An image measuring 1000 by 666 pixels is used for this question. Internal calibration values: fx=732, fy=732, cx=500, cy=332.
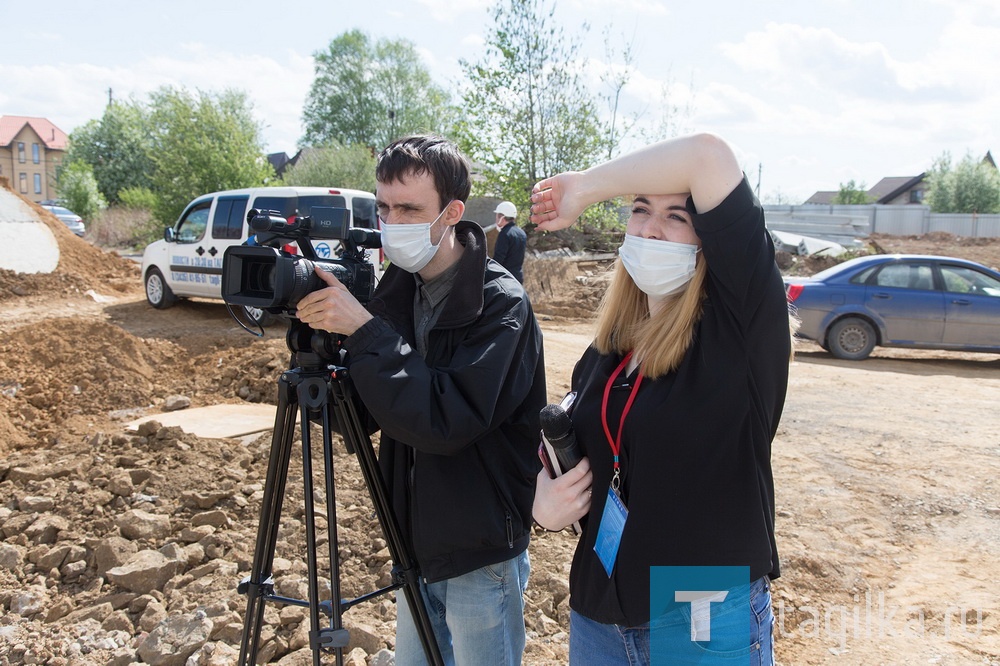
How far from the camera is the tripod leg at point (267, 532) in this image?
2.00 m

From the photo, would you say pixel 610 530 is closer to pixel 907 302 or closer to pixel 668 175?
pixel 668 175

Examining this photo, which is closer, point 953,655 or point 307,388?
point 307,388

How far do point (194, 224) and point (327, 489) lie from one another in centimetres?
1097

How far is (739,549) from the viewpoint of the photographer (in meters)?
1.54

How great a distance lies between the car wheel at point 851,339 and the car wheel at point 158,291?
1040 centimetres

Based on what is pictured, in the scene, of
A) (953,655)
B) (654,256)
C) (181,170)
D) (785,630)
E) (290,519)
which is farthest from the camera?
(181,170)

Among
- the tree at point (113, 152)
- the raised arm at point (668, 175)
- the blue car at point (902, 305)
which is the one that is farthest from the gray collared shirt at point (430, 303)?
the tree at point (113, 152)

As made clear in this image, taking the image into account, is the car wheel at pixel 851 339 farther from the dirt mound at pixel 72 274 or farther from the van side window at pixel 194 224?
the dirt mound at pixel 72 274

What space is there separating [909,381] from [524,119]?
459 inches

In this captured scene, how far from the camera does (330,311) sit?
1806 millimetres

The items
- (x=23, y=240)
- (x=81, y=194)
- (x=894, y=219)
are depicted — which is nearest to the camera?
(x=23, y=240)

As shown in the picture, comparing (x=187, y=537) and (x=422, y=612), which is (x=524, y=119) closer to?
(x=187, y=537)

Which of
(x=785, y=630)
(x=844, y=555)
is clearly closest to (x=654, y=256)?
(x=785, y=630)

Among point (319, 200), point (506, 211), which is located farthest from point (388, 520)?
point (319, 200)
